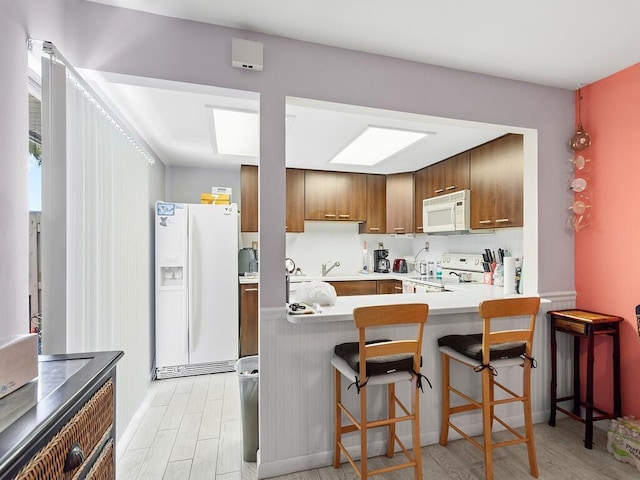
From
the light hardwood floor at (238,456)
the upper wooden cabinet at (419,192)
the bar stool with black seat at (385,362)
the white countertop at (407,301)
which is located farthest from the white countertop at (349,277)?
the bar stool with black seat at (385,362)

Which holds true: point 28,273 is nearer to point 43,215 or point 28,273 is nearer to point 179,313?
point 43,215

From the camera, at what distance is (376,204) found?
4.67 meters

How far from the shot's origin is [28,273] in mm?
1331

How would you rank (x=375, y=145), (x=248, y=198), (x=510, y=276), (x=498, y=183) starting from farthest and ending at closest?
(x=248, y=198)
(x=375, y=145)
(x=498, y=183)
(x=510, y=276)

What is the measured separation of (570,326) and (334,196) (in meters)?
2.93

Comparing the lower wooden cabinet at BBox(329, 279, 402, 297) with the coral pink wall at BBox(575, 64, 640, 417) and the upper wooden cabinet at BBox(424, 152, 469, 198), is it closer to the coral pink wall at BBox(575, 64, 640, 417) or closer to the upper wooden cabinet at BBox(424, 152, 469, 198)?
the upper wooden cabinet at BBox(424, 152, 469, 198)

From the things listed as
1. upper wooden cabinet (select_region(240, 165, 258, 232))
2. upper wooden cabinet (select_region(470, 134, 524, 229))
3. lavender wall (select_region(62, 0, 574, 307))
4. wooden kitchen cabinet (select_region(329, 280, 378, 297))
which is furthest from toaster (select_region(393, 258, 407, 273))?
lavender wall (select_region(62, 0, 574, 307))

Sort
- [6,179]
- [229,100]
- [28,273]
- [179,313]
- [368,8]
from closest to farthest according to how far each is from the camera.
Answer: [6,179]
[28,273]
[368,8]
[229,100]
[179,313]

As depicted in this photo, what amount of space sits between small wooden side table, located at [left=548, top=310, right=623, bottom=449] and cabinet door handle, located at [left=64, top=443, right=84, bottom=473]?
267 cm

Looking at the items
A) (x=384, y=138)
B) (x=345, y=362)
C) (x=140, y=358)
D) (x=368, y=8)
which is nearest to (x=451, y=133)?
(x=384, y=138)

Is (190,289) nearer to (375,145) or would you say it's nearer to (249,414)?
(249,414)

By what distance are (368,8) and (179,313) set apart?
3.03 metres

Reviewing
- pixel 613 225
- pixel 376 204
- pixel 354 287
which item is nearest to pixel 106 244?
pixel 354 287

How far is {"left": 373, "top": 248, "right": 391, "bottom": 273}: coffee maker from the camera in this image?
15.7 feet
